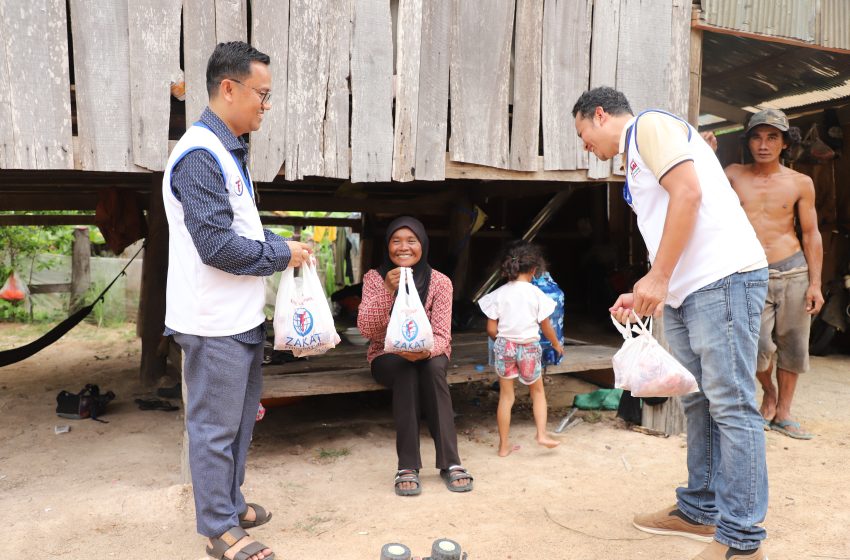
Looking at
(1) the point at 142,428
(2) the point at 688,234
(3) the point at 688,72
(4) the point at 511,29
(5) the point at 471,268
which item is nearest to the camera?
(2) the point at 688,234

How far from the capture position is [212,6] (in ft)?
10.9

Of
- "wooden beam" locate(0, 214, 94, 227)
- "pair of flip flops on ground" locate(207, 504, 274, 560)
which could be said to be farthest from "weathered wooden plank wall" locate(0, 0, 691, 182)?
"wooden beam" locate(0, 214, 94, 227)

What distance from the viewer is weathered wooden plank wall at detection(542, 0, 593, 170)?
405cm

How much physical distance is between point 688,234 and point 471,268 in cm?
681

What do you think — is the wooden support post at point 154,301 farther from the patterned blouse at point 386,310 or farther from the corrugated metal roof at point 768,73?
the corrugated metal roof at point 768,73

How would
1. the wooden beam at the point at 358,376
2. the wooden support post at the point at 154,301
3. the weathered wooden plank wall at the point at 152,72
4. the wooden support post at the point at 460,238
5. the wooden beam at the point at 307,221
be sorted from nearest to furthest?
the weathered wooden plank wall at the point at 152,72 < the wooden beam at the point at 358,376 < the wooden support post at the point at 154,301 < the wooden support post at the point at 460,238 < the wooden beam at the point at 307,221

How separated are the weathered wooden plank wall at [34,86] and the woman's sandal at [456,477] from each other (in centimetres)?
251

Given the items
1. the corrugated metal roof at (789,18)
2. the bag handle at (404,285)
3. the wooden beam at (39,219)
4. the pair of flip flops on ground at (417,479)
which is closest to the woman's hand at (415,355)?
the bag handle at (404,285)

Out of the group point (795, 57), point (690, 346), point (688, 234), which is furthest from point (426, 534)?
point (795, 57)

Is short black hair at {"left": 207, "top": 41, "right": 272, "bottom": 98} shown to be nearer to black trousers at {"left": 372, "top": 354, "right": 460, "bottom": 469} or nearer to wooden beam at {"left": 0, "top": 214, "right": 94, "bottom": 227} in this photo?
black trousers at {"left": 372, "top": 354, "right": 460, "bottom": 469}

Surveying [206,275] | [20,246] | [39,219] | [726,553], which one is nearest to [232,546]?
[206,275]

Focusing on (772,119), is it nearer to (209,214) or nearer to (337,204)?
(209,214)

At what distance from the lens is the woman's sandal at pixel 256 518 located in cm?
310

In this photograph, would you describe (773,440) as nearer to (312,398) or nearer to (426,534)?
(426,534)
